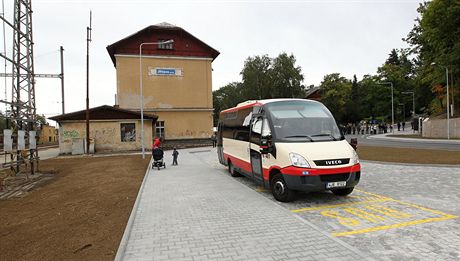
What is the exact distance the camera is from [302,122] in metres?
8.00

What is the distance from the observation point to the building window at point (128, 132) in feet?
99.1

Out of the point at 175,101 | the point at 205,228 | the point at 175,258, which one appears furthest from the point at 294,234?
the point at 175,101

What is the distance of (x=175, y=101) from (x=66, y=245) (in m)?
34.7

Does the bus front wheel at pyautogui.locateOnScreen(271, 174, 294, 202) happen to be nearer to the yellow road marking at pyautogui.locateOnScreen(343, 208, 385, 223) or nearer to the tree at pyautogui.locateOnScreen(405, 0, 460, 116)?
the yellow road marking at pyautogui.locateOnScreen(343, 208, 385, 223)

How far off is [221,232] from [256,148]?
3766mm

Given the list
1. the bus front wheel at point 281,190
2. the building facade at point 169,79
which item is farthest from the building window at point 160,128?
the bus front wheel at point 281,190

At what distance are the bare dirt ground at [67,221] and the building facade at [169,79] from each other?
27942 mm

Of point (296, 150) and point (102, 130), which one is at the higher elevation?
point (102, 130)

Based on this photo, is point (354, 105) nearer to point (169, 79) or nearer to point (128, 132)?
point (169, 79)

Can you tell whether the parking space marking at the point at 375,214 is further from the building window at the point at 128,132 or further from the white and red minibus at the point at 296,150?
the building window at the point at 128,132

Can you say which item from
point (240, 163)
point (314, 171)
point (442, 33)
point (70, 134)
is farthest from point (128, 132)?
point (442, 33)

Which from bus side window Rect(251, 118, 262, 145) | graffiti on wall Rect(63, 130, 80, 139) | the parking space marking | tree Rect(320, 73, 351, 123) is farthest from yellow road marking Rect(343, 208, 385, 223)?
tree Rect(320, 73, 351, 123)

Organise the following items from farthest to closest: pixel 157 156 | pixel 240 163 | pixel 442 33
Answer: pixel 442 33 → pixel 157 156 → pixel 240 163

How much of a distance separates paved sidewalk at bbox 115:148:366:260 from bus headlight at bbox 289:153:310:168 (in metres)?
1.08
